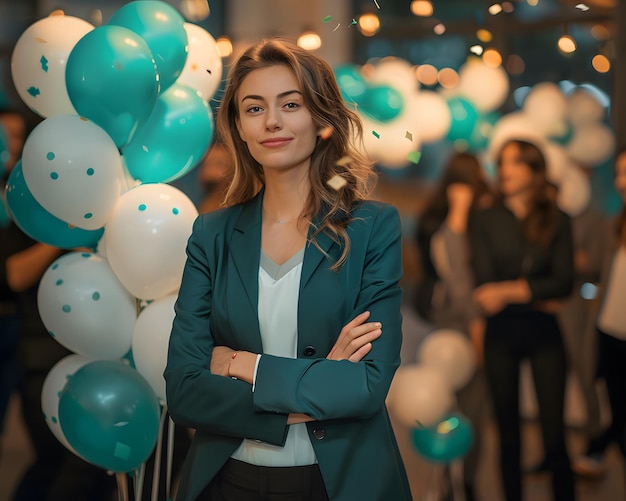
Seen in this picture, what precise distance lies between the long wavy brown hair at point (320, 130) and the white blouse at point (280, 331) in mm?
93

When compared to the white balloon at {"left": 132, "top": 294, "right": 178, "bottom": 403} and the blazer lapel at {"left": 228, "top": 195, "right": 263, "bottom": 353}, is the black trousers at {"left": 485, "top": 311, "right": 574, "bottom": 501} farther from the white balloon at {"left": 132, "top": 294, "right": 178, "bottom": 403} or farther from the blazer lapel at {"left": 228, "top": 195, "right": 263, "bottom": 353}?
the blazer lapel at {"left": 228, "top": 195, "right": 263, "bottom": 353}

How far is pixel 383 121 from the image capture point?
332cm

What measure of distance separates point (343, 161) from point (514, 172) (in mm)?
1682

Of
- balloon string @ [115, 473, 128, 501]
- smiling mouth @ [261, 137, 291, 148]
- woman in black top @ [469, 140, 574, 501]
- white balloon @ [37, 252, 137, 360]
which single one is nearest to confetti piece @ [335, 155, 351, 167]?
smiling mouth @ [261, 137, 291, 148]

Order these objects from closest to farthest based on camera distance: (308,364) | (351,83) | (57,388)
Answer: (308,364) → (57,388) → (351,83)

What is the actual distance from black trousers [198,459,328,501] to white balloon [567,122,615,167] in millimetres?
2163

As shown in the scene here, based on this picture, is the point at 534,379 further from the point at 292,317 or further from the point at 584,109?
the point at 292,317

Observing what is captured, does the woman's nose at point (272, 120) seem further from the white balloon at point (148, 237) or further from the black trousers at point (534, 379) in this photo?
the black trousers at point (534, 379)

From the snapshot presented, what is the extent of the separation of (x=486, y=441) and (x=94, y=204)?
2127 millimetres

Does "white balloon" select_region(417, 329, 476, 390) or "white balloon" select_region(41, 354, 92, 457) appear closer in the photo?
"white balloon" select_region(41, 354, 92, 457)

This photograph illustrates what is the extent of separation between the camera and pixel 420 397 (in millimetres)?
3119

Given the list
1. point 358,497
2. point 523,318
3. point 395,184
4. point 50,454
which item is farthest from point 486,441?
point 358,497

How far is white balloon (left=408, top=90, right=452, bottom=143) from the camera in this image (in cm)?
340

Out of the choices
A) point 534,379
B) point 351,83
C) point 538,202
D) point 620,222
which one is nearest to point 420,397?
point 534,379
